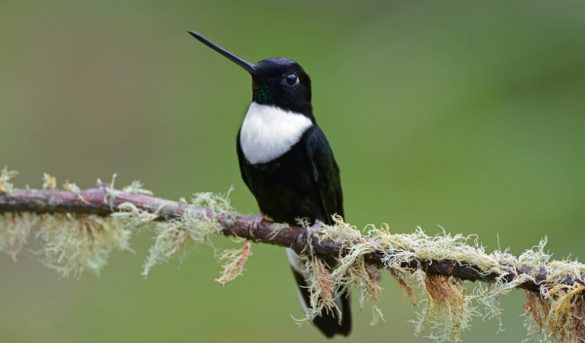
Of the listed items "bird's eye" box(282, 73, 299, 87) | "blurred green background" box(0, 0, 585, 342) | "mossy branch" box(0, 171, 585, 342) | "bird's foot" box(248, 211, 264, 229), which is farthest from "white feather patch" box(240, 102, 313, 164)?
"blurred green background" box(0, 0, 585, 342)

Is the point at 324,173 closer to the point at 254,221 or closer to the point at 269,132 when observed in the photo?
the point at 269,132

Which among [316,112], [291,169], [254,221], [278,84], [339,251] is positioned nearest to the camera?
[339,251]

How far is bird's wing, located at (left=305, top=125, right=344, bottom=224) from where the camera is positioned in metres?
3.26

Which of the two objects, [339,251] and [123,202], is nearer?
[339,251]

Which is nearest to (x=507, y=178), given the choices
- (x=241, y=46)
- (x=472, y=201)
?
(x=472, y=201)

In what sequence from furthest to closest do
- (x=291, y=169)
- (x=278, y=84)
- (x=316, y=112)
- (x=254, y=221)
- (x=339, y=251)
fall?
(x=316, y=112) < (x=278, y=84) < (x=291, y=169) < (x=254, y=221) < (x=339, y=251)

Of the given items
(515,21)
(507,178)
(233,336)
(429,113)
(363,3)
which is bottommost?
(233,336)

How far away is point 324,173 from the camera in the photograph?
3287 mm

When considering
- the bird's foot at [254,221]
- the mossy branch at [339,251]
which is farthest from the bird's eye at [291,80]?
the bird's foot at [254,221]

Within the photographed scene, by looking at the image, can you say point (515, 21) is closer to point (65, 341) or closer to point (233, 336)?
point (233, 336)

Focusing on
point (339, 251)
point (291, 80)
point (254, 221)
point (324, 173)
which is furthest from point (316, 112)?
point (339, 251)

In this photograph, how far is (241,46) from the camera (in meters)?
6.17

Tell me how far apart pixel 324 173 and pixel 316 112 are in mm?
2345

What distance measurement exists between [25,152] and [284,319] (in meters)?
2.30
